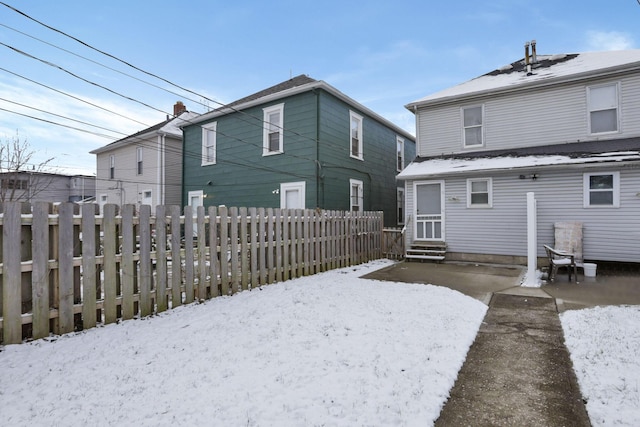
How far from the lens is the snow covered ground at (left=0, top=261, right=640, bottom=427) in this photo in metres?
2.35

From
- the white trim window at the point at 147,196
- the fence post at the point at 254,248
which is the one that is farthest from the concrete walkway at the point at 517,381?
the white trim window at the point at 147,196

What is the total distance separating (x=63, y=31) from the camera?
641 centimetres

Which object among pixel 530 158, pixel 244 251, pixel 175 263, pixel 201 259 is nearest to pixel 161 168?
pixel 244 251

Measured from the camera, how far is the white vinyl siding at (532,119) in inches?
370

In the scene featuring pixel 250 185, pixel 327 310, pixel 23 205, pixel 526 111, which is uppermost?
pixel 526 111

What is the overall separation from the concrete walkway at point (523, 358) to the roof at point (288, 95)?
8213 millimetres

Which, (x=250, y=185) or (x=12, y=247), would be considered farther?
(x=250, y=185)

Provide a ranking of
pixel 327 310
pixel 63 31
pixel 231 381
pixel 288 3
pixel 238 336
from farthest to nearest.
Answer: pixel 288 3
pixel 63 31
pixel 327 310
pixel 238 336
pixel 231 381

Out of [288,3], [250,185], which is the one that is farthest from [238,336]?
[288,3]

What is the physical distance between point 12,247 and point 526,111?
13.1 meters

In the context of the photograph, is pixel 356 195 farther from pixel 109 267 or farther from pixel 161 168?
pixel 109 267

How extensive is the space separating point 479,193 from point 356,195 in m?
5.15

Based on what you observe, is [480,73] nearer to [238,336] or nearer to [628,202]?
[628,202]

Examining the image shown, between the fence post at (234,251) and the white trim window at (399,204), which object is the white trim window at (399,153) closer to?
the white trim window at (399,204)
